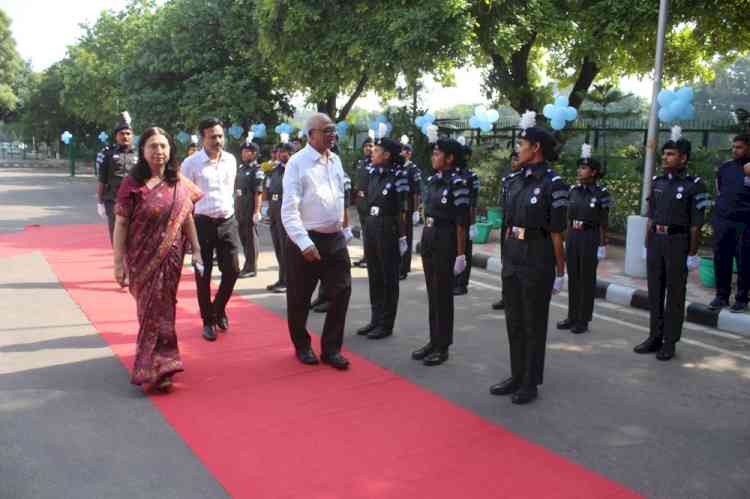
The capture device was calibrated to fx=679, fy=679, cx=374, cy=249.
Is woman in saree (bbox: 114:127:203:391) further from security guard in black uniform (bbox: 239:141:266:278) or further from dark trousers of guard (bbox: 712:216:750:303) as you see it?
dark trousers of guard (bbox: 712:216:750:303)

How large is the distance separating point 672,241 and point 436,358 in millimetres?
2314

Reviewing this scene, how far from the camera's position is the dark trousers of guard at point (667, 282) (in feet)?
19.3

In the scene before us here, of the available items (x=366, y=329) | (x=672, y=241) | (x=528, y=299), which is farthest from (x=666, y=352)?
(x=366, y=329)

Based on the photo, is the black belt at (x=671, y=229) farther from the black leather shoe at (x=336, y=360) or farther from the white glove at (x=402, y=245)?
the black leather shoe at (x=336, y=360)

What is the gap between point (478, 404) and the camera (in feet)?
15.7

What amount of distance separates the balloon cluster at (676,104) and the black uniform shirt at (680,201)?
3.03m

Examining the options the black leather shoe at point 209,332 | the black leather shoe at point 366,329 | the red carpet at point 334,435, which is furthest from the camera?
the black leather shoe at point 366,329

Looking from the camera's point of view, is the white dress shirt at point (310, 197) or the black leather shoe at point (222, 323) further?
the black leather shoe at point (222, 323)

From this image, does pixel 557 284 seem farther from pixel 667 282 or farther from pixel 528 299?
pixel 667 282

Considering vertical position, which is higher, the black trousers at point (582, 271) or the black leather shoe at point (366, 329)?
the black trousers at point (582, 271)

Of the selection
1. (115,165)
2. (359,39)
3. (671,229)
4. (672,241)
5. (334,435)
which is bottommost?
(334,435)

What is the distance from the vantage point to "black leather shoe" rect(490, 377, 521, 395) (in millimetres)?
4965

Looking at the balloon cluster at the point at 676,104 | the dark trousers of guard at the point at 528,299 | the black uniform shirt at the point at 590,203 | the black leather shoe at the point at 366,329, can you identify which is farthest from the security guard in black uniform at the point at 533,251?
the balloon cluster at the point at 676,104

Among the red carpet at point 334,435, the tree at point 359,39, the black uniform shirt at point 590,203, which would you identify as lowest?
the red carpet at point 334,435
